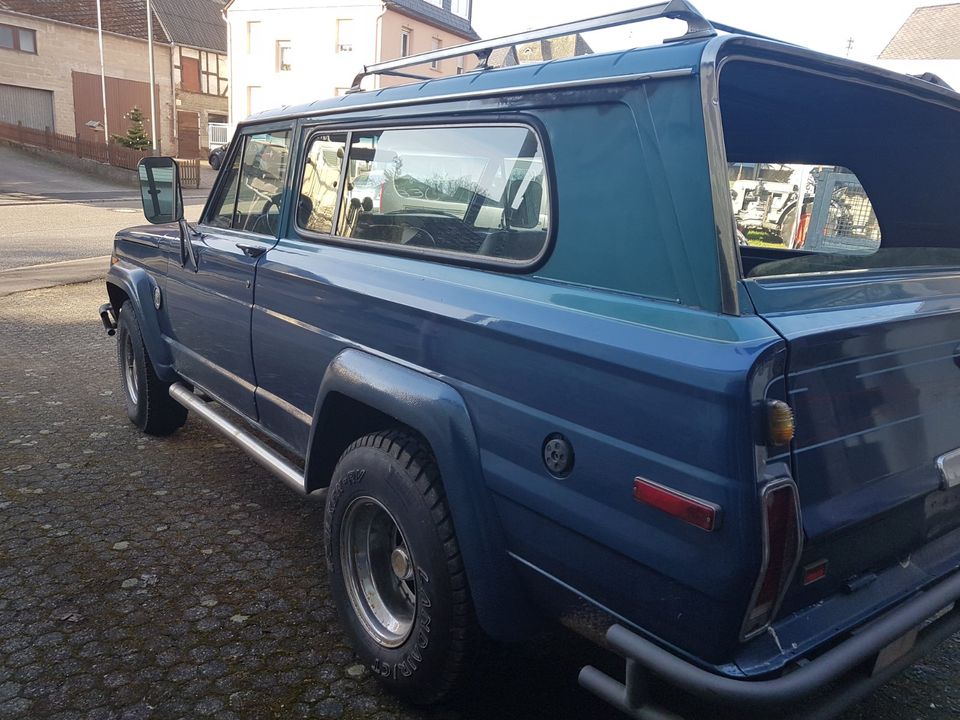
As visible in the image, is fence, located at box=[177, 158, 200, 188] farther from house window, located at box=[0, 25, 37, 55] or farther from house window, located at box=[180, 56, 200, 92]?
house window, located at box=[180, 56, 200, 92]

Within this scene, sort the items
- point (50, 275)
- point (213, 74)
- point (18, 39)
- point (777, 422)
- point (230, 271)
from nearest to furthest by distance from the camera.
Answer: point (777, 422) < point (230, 271) < point (50, 275) < point (18, 39) < point (213, 74)

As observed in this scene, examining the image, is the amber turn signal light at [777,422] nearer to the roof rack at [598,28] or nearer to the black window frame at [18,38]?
the roof rack at [598,28]

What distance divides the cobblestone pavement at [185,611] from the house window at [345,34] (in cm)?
3373

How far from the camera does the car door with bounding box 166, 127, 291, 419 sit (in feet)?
11.3

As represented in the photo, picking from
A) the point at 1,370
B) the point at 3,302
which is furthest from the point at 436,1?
the point at 1,370

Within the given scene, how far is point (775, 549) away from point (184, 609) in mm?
2322

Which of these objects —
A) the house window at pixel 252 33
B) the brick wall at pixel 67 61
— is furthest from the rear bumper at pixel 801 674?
the brick wall at pixel 67 61

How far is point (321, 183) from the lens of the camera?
3188 mm

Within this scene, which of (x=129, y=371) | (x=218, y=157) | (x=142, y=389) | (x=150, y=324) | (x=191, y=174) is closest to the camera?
(x=218, y=157)

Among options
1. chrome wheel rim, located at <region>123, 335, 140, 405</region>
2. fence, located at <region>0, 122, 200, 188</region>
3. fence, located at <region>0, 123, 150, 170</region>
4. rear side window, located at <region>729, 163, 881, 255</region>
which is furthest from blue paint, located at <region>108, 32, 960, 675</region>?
fence, located at <region>0, 123, 150, 170</region>

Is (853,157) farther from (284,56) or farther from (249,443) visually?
(284,56)

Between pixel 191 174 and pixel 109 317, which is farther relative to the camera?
pixel 191 174

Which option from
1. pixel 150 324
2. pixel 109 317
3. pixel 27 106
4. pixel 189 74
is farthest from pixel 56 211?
pixel 189 74

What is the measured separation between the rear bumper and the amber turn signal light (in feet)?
1.69
